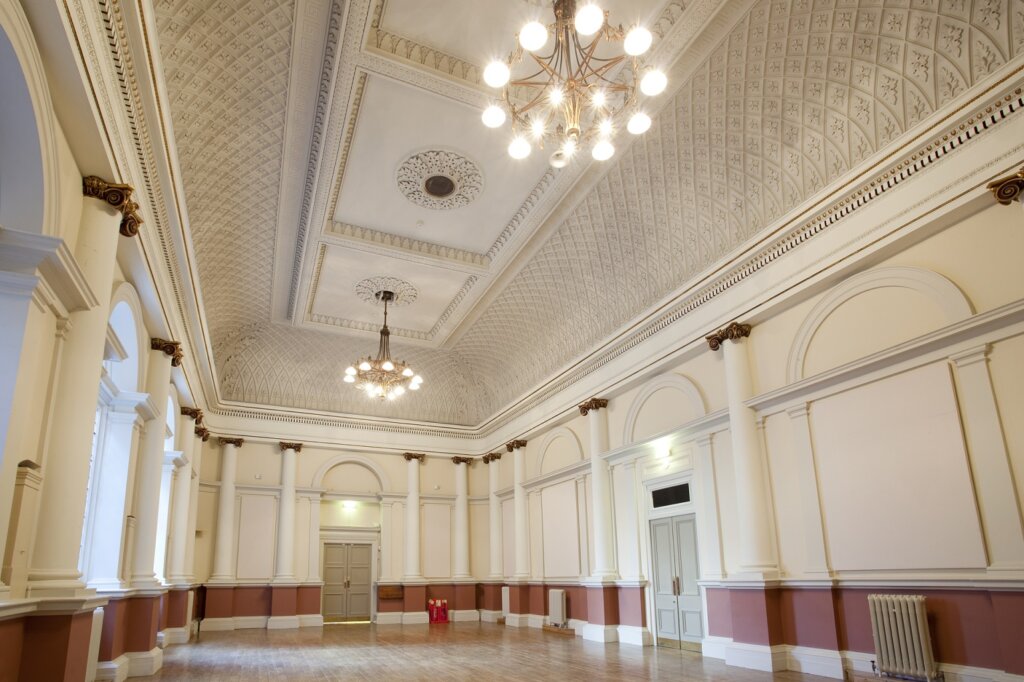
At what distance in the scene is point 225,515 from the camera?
1452 centimetres

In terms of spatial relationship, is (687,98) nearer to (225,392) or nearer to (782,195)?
(782,195)

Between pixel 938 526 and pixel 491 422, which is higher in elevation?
pixel 491 422

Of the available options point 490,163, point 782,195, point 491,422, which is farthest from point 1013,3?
point 491,422

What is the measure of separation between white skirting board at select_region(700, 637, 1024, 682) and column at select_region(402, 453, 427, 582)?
355 inches

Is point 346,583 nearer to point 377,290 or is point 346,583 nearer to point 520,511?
point 520,511

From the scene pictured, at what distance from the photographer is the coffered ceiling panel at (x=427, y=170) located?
8.34 m

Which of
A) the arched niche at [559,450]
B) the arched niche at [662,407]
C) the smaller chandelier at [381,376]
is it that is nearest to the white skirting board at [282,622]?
the smaller chandelier at [381,376]

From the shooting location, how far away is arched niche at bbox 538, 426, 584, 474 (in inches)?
523

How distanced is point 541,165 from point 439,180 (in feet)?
4.82

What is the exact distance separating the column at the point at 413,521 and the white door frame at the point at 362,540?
857 millimetres

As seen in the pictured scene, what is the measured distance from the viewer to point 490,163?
369 inches

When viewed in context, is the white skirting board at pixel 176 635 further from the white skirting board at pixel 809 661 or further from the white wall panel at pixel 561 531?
the white skirting board at pixel 809 661

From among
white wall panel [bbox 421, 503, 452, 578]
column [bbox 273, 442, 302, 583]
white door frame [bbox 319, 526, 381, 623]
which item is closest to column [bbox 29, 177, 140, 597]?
column [bbox 273, 442, 302, 583]

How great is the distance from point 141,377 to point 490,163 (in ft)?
17.1
